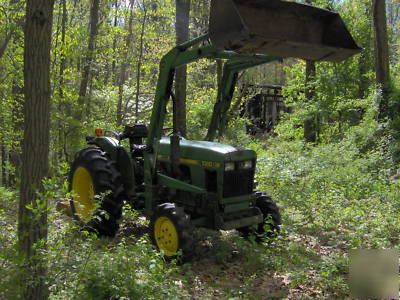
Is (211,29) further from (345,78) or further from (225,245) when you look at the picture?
(345,78)

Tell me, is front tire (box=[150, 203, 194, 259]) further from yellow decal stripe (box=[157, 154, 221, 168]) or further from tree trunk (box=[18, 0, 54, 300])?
tree trunk (box=[18, 0, 54, 300])

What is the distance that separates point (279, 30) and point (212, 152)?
176cm

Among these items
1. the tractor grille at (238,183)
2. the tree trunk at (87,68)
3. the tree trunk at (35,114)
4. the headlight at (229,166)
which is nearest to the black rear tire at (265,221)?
the tractor grille at (238,183)

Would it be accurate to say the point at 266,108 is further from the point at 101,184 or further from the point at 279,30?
the point at 279,30

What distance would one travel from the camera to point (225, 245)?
5.61m

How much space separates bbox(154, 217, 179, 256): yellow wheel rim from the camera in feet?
16.7

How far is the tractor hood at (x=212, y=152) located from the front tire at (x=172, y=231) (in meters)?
0.80

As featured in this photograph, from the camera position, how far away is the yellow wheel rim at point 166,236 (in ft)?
16.7

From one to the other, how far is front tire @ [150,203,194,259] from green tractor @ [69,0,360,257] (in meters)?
0.01

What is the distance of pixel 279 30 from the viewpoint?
459cm

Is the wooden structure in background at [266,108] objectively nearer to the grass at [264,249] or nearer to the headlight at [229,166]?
the grass at [264,249]

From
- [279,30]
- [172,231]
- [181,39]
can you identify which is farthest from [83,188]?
[181,39]

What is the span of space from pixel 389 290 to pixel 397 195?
4.20 meters

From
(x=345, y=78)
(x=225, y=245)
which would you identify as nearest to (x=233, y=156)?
(x=225, y=245)
